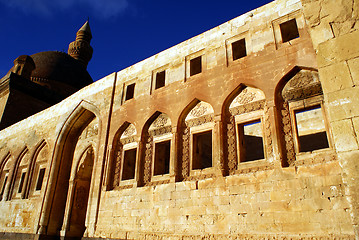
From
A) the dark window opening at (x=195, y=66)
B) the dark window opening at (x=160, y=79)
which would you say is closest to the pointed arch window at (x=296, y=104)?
the dark window opening at (x=195, y=66)

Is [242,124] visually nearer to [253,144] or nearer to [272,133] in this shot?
[272,133]

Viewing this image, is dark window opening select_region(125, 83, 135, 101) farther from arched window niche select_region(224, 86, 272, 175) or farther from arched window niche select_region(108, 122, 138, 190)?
arched window niche select_region(224, 86, 272, 175)

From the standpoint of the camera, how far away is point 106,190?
329 inches

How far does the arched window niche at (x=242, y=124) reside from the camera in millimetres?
5942

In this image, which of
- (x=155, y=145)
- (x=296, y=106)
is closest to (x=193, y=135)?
(x=155, y=145)

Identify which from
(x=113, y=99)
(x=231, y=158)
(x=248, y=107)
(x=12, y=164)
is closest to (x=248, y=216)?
(x=231, y=158)

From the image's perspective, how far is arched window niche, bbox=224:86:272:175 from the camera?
594 centimetres

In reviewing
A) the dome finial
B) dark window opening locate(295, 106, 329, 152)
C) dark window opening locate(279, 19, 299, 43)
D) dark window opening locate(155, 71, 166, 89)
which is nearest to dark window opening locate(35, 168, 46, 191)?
dark window opening locate(155, 71, 166, 89)

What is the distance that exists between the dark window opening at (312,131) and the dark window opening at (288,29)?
4019 millimetres

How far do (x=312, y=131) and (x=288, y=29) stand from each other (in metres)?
Result: 4.76

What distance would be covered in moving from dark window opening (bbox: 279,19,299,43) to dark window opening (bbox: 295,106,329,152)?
4.02 metres

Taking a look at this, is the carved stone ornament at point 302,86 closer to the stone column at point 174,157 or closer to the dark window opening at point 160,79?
the stone column at point 174,157

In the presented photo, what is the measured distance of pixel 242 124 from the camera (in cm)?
654

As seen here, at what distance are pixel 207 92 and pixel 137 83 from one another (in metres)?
2.98
